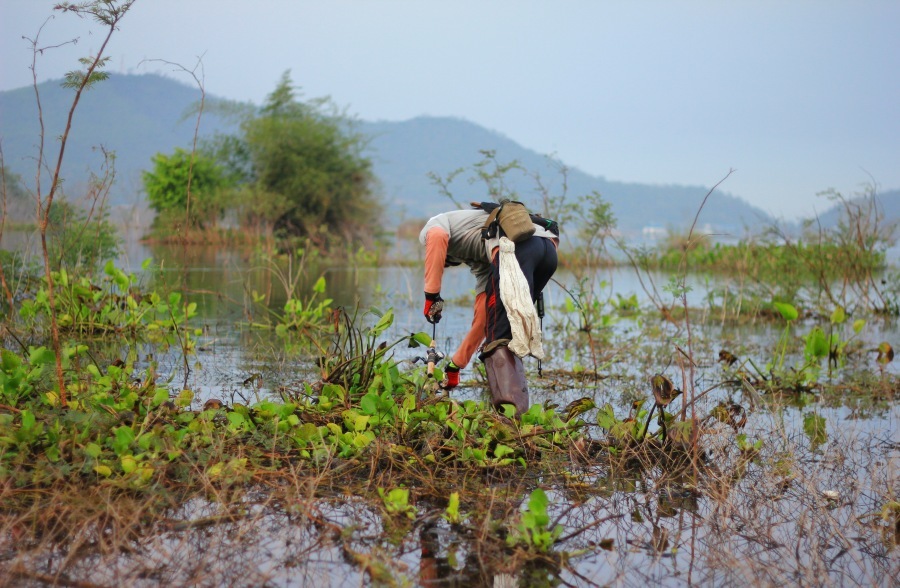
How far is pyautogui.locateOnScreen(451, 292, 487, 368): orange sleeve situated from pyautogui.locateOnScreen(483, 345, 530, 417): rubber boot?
371 mm

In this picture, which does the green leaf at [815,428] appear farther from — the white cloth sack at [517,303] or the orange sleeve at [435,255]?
the orange sleeve at [435,255]

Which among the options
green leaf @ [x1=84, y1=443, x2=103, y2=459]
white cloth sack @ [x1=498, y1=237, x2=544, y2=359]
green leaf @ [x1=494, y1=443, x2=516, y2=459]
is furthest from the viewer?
white cloth sack @ [x1=498, y1=237, x2=544, y2=359]

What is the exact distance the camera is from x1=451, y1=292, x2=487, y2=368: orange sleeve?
246 inches

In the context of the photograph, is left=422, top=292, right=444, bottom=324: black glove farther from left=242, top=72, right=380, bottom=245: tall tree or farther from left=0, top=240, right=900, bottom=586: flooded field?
left=242, top=72, right=380, bottom=245: tall tree

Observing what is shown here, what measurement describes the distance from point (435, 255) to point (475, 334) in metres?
0.74

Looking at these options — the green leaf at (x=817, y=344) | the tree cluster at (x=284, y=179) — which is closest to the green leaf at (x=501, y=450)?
the green leaf at (x=817, y=344)

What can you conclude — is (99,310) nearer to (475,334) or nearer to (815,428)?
(475,334)

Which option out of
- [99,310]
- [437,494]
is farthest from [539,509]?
[99,310]

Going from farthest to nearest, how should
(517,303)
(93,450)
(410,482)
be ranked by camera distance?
(517,303) < (410,482) < (93,450)

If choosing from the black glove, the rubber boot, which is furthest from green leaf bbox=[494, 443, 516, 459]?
the black glove

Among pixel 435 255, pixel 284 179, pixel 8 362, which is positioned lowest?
pixel 8 362

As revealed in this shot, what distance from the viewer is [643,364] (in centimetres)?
934

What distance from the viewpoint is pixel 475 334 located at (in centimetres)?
636

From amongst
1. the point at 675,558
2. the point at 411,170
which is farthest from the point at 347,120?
the point at 411,170
